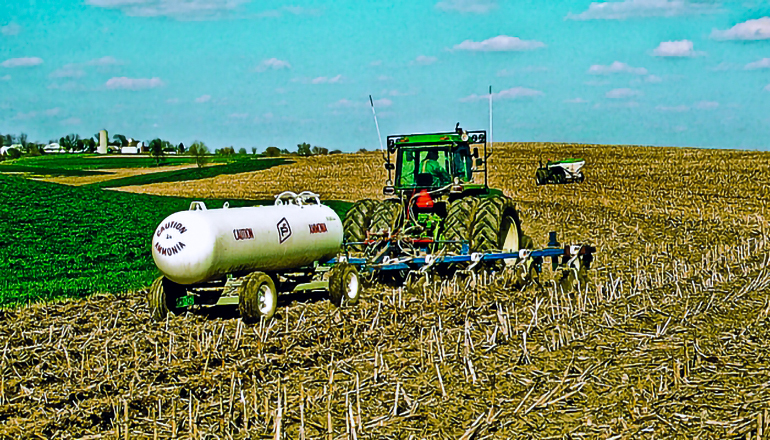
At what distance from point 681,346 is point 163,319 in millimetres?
5814

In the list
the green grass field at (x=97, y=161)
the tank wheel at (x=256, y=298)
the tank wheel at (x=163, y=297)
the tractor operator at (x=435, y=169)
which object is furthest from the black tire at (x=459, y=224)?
the green grass field at (x=97, y=161)

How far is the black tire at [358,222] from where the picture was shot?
13734 millimetres

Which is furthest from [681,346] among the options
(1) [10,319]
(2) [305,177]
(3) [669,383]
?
(2) [305,177]

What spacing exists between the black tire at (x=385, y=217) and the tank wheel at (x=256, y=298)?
9.62ft

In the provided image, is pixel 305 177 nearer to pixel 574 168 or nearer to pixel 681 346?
pixel 574 168

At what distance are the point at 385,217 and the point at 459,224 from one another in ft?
3.78

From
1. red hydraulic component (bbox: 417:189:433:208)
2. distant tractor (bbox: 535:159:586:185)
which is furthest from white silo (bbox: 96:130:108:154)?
red hydraulic component (bbox: 417:189:433:208)

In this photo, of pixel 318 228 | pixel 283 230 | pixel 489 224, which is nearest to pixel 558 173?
pixel 489 224

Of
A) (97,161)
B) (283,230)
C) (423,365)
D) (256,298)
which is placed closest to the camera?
(423,365)

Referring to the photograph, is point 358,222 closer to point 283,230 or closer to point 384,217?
point 384,217

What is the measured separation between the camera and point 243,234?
1082 cm

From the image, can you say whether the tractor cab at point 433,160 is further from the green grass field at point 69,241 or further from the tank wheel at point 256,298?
the green grass field at point 69,241

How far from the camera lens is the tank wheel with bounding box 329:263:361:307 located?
11.5m

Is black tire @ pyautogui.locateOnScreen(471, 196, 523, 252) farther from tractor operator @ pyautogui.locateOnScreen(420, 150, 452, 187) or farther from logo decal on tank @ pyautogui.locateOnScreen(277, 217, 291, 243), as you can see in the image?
logo decal on tank @ pyautogui.locateOnScreen(277, 217, 291, 243)
